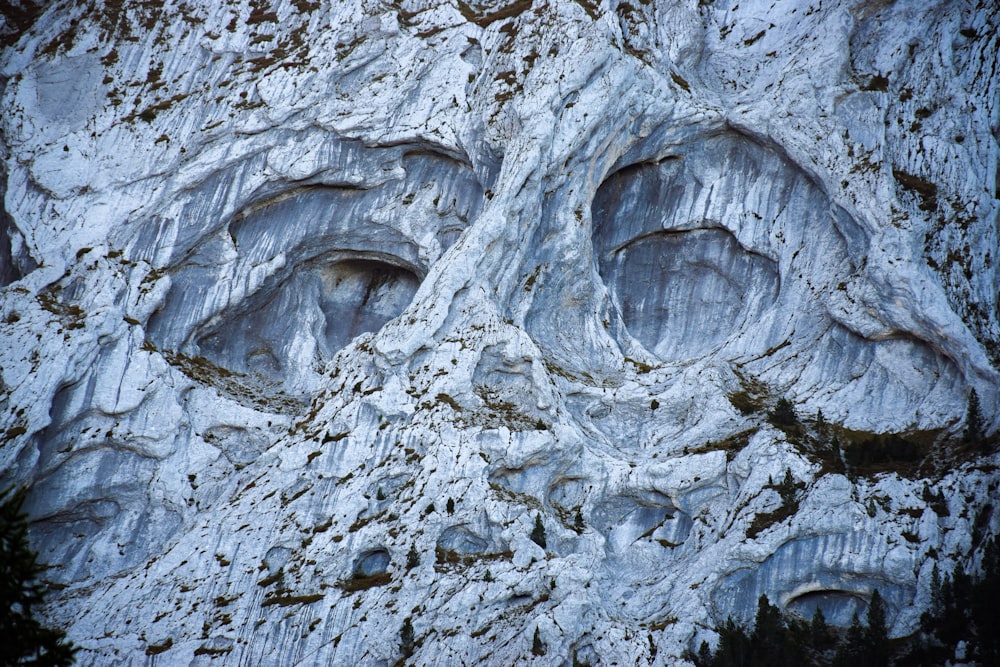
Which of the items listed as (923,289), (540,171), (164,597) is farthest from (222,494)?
(923,289)

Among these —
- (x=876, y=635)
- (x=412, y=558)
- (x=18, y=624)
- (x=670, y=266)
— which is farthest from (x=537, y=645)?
(x=670, y=266)

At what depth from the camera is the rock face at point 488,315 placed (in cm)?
3092

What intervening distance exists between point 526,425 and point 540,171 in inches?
398

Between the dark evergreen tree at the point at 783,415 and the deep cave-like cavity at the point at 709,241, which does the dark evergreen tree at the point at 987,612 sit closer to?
the dark evergreen tree at the point at 783,415

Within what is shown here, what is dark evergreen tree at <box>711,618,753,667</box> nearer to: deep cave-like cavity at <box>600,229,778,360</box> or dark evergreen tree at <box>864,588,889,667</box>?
dark evergreen tree at <box>864,588,889,667</box>

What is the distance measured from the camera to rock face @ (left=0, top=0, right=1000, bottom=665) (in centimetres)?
3092

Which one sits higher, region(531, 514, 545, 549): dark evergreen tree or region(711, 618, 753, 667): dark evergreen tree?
region(531, 514, 545, 549): dark evergreen tree

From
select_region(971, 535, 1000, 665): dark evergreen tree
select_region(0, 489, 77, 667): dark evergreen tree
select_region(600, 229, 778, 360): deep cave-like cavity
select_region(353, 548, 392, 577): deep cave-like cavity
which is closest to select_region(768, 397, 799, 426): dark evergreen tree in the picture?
select_region(600, 229, 778, 360): deep cave-like cavity

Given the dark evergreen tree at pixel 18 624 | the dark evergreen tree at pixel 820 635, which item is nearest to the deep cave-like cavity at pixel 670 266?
the dark evergreen tree at pixel 820 635

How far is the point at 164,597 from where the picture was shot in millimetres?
32531

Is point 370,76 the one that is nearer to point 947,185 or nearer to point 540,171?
point 540,171

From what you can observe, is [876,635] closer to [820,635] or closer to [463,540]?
[820,635]

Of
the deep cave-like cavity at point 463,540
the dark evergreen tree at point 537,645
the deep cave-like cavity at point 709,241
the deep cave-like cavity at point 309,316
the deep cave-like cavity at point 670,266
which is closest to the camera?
the dark evergreen tree at point 537,645

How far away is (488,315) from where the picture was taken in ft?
120
